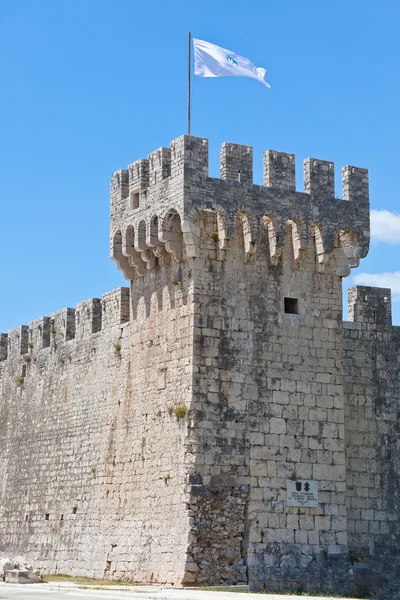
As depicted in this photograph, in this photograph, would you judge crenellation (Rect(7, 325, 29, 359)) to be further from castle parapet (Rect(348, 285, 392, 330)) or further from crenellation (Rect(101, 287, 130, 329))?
castle parapet (Rect(348, 285, 392, 330))

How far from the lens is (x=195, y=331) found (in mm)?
21047

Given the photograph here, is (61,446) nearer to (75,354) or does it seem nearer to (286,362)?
(75,354)

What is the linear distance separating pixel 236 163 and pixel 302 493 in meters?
6.09


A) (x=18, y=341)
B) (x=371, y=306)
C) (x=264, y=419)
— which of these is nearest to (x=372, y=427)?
(x=371, y=306)

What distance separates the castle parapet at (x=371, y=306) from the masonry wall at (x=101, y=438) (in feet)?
13.3

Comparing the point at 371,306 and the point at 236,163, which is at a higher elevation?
the point at 236,163

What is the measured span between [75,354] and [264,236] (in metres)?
6.60

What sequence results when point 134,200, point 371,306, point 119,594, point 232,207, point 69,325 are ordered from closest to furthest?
point 119,594
point 232,207
point 134,200
point 371,306
point 69,325

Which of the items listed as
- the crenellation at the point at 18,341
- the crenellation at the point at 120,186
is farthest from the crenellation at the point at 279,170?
the crenellation at the point at 18,341

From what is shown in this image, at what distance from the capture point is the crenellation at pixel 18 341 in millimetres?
29875

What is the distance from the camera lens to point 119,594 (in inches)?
745

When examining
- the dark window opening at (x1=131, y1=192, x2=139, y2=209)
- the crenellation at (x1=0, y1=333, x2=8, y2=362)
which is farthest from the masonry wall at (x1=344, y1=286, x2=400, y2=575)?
the crenellation at (x1=0, y1=333, x2=8, y2=362)

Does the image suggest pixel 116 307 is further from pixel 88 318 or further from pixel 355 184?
pixel 355 184

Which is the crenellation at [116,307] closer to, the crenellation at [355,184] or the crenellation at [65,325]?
the crenellation at [65,325]
